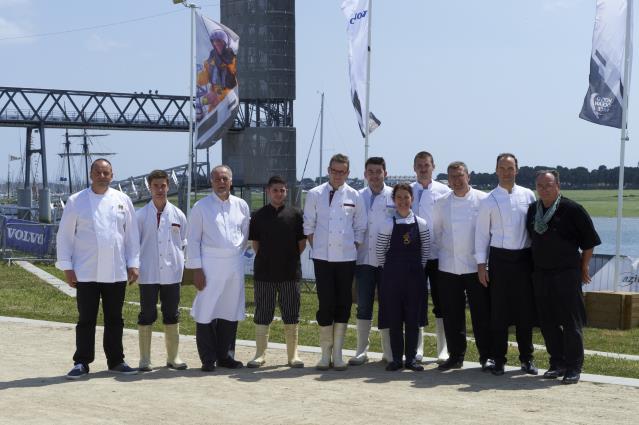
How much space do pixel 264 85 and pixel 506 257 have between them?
37.1m

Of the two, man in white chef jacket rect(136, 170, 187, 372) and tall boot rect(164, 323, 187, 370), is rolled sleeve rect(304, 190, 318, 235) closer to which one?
man in white chef jacket rect(136, 170, 187, 372)

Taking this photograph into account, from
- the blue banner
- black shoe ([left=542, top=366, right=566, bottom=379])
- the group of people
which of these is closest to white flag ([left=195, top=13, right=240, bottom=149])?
the blue banner

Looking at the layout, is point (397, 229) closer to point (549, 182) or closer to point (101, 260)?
point (549, 182)

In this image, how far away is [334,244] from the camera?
9.91 meters

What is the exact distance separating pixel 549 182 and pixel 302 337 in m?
4.73

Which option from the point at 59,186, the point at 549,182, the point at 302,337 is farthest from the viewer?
the point at 59,186

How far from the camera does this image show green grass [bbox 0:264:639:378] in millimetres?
10891

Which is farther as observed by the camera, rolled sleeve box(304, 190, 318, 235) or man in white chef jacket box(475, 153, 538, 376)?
rolled sleeve box(304, 190, 318, 235)

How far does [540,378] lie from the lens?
9.48 m

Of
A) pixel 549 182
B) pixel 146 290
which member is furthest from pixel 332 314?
pixel 549 182

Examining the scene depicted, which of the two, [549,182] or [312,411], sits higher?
[549,182]

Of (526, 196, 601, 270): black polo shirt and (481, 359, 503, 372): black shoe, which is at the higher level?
(526, 196, 601, 270): black polo shirt

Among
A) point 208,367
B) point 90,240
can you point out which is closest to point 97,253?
point 90,240

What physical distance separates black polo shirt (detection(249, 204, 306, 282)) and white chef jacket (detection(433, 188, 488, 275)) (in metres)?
1.50
